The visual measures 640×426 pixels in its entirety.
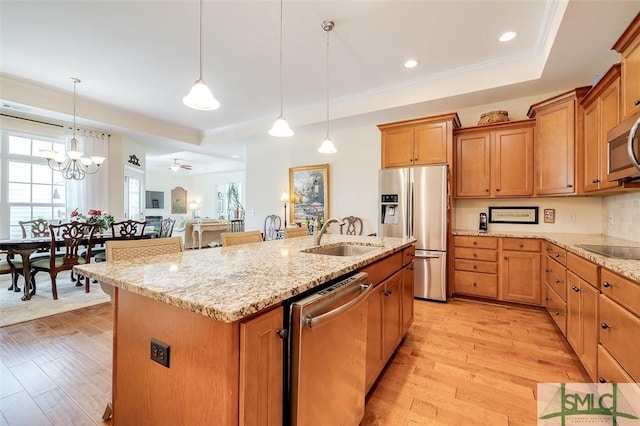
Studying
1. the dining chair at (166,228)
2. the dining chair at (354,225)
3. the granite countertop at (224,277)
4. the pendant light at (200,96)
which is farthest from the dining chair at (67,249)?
the dining chair at (354,225)

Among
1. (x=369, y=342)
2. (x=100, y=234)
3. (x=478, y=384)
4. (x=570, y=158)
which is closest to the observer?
(x=369, y=342)

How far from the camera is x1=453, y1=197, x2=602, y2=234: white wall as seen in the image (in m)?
3.33

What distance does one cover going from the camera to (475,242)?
3453 mm

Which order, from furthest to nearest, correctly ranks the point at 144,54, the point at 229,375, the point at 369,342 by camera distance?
1. the point at 144,54
2. the point at 369,342
3. the point at 229,375

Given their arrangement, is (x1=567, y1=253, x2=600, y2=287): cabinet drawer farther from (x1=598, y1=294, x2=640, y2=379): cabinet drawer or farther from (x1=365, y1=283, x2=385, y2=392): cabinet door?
(x1=365, y1=283, x2=385, y2=392): cabinet door

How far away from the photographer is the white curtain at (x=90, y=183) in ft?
16.2

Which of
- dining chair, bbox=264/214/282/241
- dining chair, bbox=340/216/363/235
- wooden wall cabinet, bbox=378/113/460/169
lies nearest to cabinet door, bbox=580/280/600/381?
wooden wall cabinet, bbox=378/113/460/169

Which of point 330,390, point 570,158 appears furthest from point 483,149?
point 330,390

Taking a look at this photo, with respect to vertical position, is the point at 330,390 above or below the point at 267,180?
below

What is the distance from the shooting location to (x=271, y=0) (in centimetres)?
236

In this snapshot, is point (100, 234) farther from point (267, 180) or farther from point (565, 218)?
point (565, 218)

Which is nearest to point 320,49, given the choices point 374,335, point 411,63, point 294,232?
point 411,63

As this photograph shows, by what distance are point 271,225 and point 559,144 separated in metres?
4.88

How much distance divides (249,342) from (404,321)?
71.3 inches
